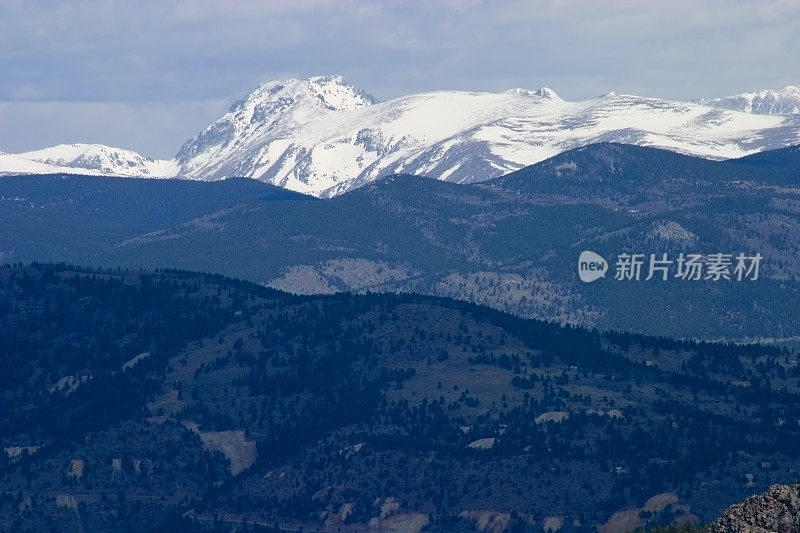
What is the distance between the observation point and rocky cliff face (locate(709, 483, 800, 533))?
15012cm

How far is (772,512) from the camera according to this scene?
5969 inches

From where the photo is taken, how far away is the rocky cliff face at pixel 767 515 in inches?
5910

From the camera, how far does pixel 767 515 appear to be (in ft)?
496

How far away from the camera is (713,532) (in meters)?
155

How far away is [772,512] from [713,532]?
5.01 meters
